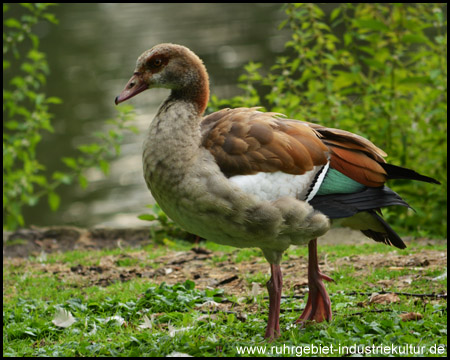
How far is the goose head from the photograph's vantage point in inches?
191

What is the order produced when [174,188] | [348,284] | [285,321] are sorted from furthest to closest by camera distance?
[348,284], [285,321], [174,188]

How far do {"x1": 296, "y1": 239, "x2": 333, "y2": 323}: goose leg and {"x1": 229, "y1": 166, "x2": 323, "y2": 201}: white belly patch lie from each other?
60 centimetres

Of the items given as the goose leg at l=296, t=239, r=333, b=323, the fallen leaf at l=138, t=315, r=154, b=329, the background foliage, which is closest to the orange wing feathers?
the goose leg at l=296, t=239, r=333, b=323

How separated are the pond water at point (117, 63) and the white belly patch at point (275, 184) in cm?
781

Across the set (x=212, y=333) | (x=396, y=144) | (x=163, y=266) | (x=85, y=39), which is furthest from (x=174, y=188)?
(x=85, y=39)

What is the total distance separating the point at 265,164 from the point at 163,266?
2.81m

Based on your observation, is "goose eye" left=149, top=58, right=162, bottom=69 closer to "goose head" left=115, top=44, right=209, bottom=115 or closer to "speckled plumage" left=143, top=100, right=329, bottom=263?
"goose head" left=115, top=44, right=209, bottom=115

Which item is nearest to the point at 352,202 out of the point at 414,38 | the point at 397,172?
the point at 397,172

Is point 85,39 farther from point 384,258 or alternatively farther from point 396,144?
point 384,258

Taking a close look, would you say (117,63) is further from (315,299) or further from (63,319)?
(315,299)

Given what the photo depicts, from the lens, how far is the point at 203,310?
5.23 m

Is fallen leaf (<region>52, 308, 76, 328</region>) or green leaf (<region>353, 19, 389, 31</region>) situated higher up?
green leaf (<region>353, 19, 389, 31</region>)

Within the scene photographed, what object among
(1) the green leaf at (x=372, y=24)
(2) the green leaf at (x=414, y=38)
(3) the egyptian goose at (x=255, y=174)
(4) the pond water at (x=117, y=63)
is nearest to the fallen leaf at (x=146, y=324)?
(3) the egyptian goose at (x=255, y=174)

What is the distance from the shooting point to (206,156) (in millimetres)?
4434
